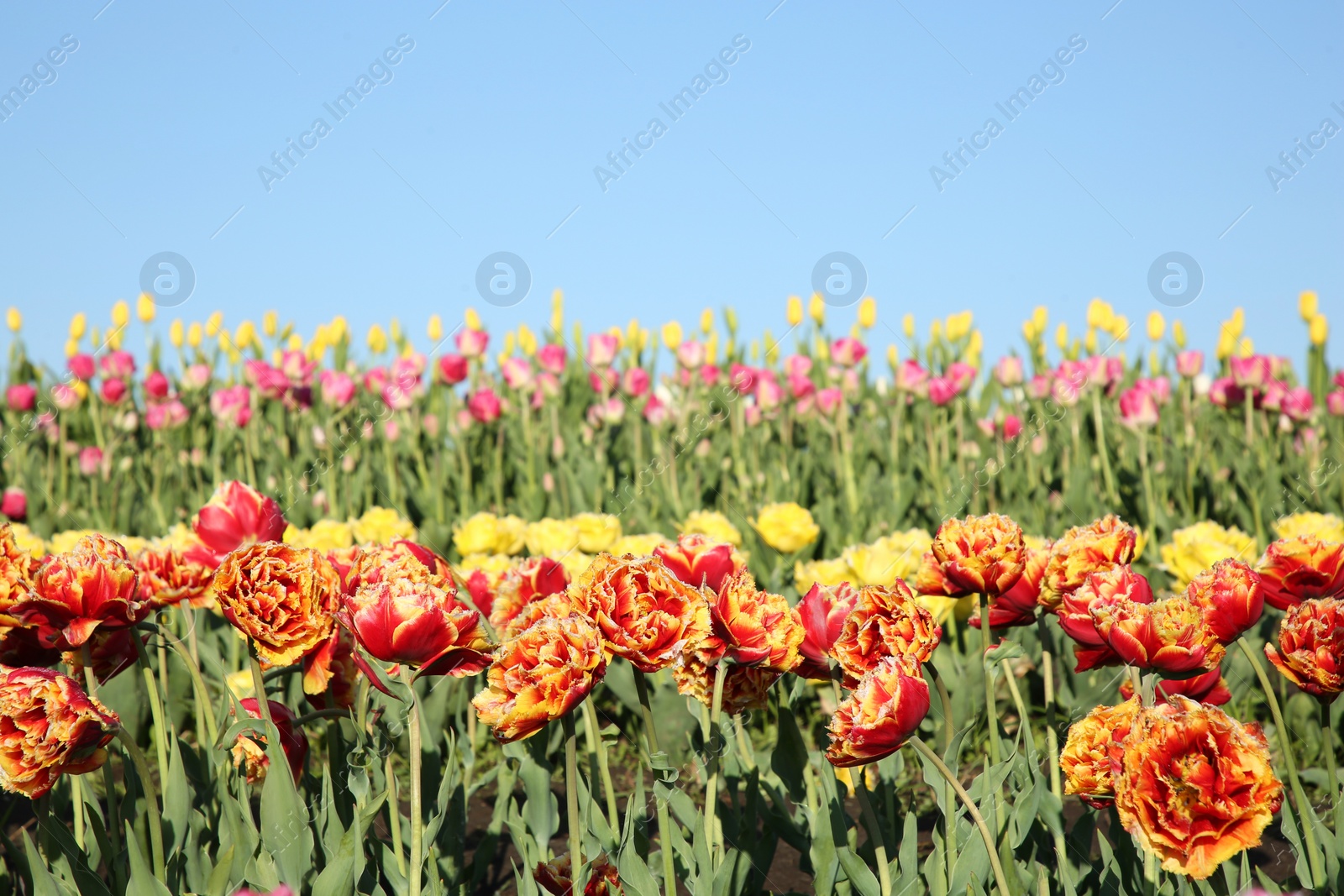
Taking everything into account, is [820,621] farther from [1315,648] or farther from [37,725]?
[37,725]

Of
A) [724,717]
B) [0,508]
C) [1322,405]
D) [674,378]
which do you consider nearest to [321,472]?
[0,508]

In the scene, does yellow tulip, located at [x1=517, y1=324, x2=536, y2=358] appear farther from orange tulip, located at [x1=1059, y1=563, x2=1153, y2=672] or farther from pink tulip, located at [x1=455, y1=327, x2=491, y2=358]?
orange tulip, located at [x1=1059, y1=563, x2=1153, y2=672]

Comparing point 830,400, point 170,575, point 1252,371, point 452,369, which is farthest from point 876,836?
point 452,369

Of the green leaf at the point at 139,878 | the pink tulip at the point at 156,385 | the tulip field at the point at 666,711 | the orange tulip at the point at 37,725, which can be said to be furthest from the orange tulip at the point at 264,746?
the pink tulip at the point at 156,385

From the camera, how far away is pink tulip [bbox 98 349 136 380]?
5.30 m

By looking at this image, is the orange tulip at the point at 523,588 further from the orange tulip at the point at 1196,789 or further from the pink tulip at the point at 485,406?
the pink tulip at the point at 485,406

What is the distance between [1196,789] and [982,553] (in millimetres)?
427

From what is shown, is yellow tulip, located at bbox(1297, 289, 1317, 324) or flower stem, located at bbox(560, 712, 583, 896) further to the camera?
yellow tulip, located at bbox(1297, 289, 1317, 324)

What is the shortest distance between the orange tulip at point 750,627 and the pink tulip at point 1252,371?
3.78m

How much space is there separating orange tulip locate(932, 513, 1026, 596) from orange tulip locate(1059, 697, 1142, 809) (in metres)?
0.21

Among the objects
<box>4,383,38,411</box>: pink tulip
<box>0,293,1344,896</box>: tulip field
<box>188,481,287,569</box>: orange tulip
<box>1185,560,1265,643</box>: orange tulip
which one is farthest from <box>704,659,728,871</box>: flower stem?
<box>4,383,38,411</box>: pink tulip

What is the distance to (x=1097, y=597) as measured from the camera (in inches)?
46.1

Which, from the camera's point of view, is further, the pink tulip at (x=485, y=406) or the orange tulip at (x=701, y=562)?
the pink tulip at (x=485, y=406)

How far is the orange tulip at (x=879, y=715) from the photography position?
971 millimetres
